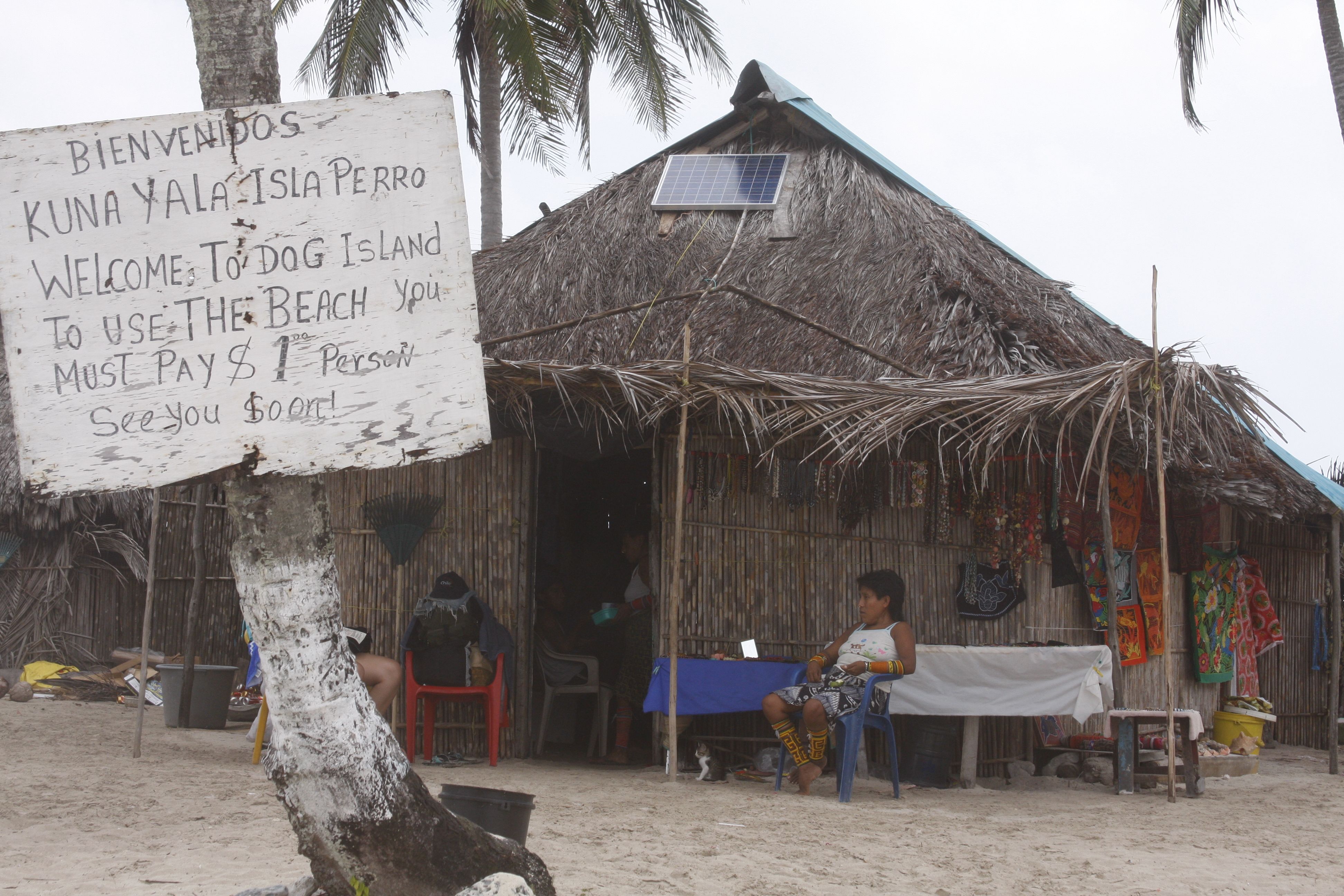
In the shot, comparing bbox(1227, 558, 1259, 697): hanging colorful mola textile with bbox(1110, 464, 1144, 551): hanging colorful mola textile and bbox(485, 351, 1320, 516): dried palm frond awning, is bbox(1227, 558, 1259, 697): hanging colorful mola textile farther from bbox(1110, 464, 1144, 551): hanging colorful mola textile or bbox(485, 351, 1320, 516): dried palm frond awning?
bbox(485, 351, 1320, 516): dried palm frond awning

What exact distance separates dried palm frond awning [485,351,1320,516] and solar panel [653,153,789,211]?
3.40m

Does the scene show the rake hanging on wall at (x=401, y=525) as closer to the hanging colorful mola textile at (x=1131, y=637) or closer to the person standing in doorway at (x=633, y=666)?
the person standing in doorway at (x=633, y=666)

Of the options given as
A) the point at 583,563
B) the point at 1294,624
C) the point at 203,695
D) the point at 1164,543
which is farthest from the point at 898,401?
the point at 1294,624

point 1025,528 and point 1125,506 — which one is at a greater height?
point 1125,506

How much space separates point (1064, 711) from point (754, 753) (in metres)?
1.68

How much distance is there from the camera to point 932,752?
248 inches

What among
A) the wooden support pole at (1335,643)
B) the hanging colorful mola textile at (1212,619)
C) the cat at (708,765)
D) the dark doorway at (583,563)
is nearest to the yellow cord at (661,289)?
the dark doorway at (583,563)

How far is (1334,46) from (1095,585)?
625cm

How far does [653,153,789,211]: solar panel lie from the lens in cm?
945

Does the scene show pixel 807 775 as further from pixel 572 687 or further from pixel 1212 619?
pixel 1212 619

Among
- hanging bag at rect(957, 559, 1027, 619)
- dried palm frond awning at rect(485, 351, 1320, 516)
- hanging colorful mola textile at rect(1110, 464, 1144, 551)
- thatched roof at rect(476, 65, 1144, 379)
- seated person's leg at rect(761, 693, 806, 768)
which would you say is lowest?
seated person's leg at rect(761, 693, 806, 768)

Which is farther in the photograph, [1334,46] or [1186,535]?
[1334,46]

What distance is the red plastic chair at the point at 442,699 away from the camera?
20.4 feet

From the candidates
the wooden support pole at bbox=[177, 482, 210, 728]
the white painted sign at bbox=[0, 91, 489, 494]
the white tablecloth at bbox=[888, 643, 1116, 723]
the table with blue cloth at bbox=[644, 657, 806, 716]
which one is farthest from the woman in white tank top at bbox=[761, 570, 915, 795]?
the wooden support pole at bbox=[177, 482, 210, 728]
